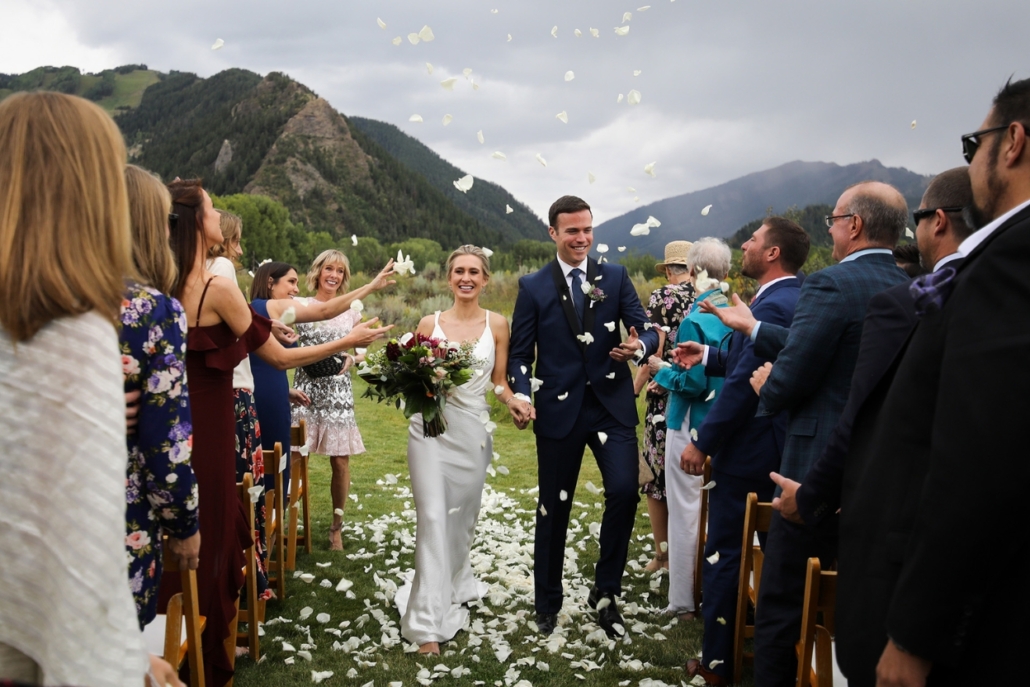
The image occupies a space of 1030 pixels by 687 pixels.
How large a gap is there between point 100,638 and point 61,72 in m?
202

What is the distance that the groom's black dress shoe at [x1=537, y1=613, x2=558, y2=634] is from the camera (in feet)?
19.6

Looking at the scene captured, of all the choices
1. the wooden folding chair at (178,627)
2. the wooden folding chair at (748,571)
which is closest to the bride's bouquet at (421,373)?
the wooden folding chair at (748,571)

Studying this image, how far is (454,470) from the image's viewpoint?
615 cm

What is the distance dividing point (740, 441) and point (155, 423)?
3.50 metres

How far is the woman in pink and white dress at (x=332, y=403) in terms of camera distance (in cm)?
789

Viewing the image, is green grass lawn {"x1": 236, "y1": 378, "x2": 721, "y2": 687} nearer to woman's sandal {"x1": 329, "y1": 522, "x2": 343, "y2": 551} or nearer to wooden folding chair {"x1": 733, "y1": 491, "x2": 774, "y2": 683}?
woman's sandal {"x1": 329, "y1": 522, "x2": 343, "y2": 551}

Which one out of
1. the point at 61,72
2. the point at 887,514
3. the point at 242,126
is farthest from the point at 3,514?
the point at 61,72

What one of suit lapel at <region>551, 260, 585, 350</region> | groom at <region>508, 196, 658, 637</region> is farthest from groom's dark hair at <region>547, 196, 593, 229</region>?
suit lapel at <region>551, 260, 585, 350</region>

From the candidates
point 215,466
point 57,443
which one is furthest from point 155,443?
point 215,466

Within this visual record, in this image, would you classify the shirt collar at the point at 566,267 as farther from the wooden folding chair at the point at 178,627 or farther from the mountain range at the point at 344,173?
the mountain range at the point at 344,173

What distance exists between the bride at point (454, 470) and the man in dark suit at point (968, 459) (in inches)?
142

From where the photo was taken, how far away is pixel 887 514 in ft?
7.79

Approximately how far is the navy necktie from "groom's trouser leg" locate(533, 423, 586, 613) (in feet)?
2.88

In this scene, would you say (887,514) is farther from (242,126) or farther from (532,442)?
(242,126)
